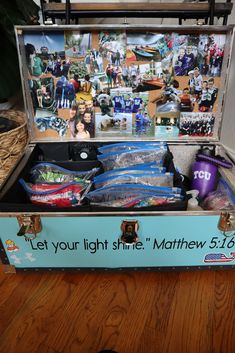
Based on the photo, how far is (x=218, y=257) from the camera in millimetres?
653

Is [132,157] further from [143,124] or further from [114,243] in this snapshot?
[114,243]

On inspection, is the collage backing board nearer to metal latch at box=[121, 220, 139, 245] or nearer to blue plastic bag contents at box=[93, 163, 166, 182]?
blue plastic bag contents at box=[93, 163, 166, 182]

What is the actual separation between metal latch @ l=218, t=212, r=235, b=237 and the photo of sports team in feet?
1.33

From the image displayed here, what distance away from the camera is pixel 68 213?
1.91ft

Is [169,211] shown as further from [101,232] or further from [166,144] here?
[166,144]

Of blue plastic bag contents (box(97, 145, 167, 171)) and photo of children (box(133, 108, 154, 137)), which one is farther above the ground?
photo of children (box(133, 108, 154, 137))

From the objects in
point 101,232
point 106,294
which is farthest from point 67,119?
point 106,294

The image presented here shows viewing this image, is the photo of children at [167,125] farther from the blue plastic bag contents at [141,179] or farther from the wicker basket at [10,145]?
the wicker basket at [10,145]

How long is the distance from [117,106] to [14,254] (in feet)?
1.82

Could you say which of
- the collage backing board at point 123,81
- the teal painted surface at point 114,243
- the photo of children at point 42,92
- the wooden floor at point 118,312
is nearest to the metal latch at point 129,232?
the teal painted surface at point 114,243

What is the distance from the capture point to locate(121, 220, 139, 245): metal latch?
59cm

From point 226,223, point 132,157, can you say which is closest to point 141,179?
point 132,157

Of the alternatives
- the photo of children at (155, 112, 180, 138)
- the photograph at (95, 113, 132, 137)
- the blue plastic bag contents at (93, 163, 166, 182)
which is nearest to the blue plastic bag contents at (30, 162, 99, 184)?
the blue plastic bag contents at (93, 163, 166, 182)

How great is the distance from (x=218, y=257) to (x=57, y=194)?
0.45 meters
